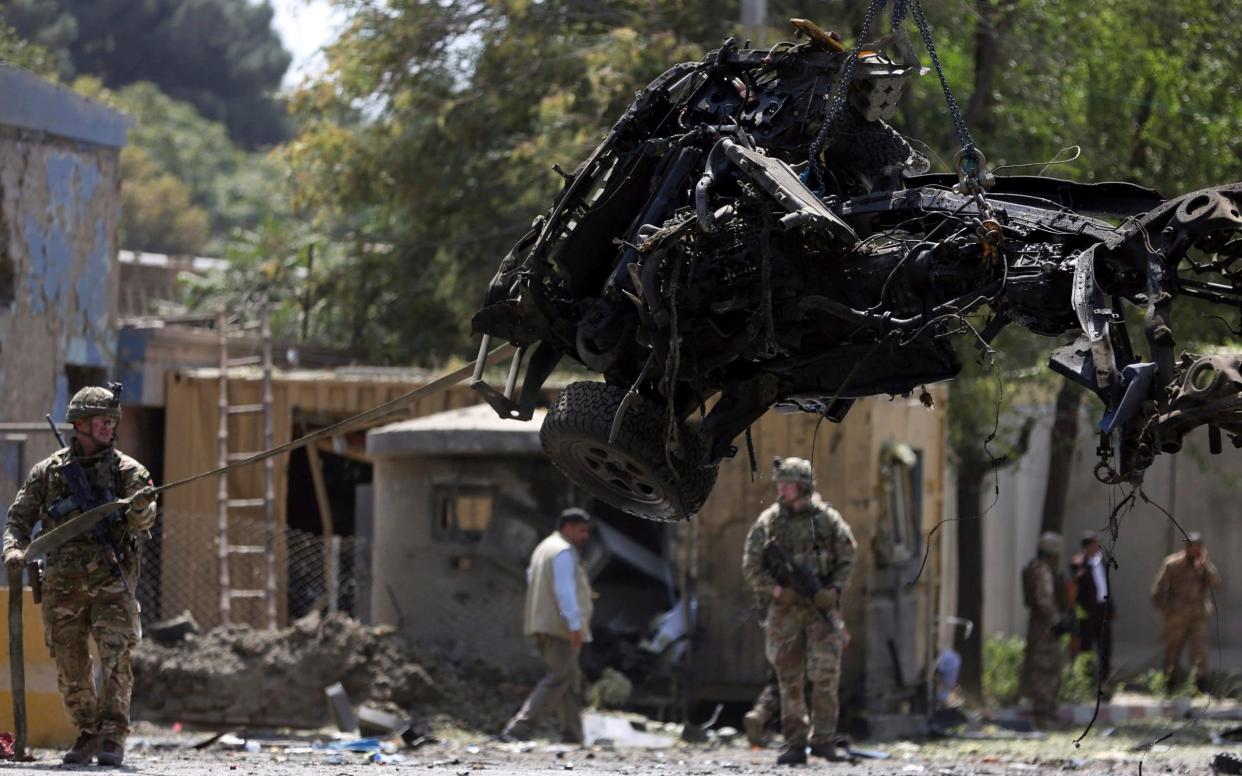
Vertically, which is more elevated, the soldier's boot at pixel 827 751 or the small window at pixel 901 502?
the small window at pixel 901 502

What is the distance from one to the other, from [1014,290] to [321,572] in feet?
47.5

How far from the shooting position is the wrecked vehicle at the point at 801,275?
30.9 ft

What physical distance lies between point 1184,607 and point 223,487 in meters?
11.0

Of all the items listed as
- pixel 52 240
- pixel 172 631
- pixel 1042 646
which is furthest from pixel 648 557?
pixel 52 240

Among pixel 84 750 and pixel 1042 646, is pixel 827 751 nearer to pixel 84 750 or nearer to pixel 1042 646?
pixel 84 750

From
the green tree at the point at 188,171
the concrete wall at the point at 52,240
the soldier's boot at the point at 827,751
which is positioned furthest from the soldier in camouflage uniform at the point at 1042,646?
the green tree at the point at 188,171

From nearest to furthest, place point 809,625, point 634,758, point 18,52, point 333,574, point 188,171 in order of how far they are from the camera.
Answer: point 809,625 < point 634,758 < point 333,574 < point 18,52 < point 188,171

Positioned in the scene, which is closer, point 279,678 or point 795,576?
point 795,576

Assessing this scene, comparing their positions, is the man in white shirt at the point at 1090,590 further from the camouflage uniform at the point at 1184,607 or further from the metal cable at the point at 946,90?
the metal cable at the point at 946,90

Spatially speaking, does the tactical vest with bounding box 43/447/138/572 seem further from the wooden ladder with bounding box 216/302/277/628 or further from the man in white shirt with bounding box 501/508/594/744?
the wooden ladder with bounding box 216/302/277/628

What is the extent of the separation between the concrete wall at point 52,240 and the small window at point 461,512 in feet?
11.9

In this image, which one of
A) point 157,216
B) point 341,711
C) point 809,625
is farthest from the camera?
point 157,216

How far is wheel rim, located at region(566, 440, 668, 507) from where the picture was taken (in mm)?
11047

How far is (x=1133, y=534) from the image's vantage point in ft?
102
